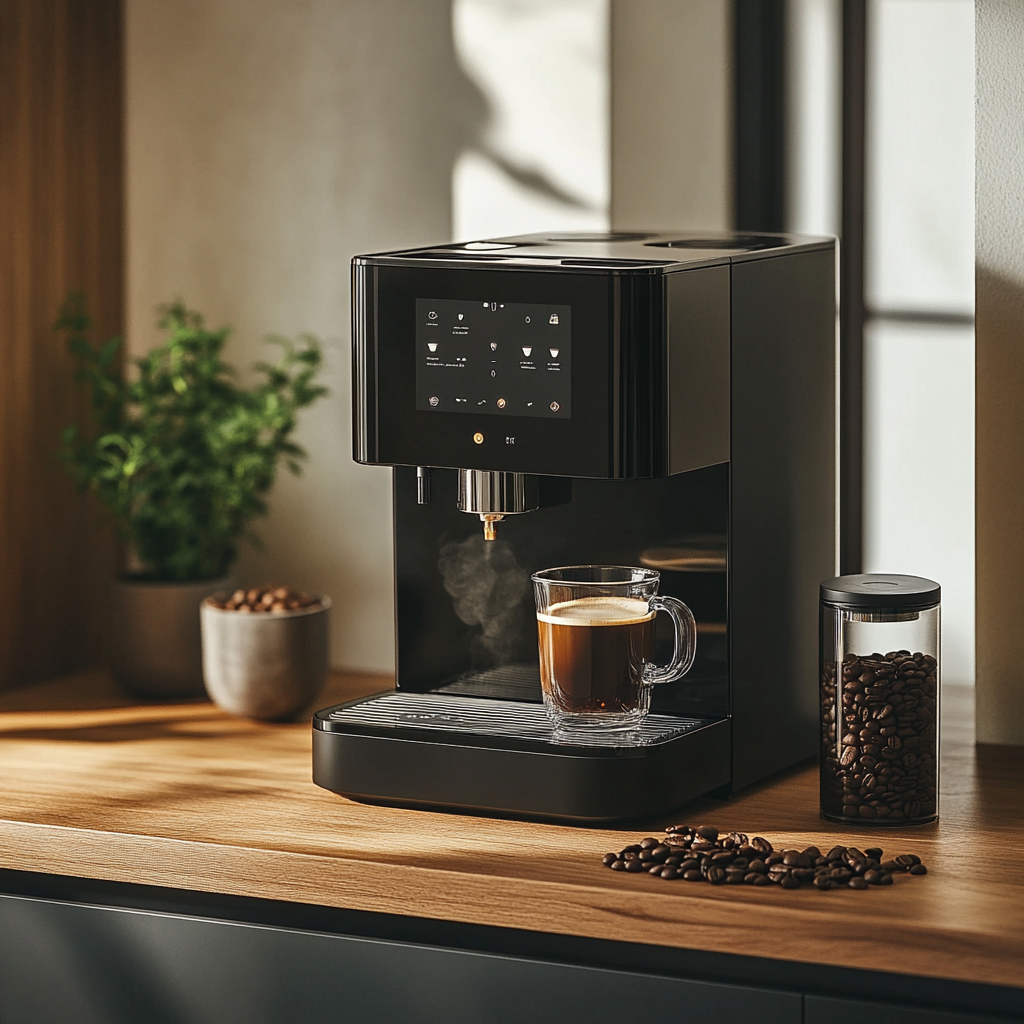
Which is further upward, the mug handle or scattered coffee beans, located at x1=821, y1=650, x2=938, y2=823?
the mug handle

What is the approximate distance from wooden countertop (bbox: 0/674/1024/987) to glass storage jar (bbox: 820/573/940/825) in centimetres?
3

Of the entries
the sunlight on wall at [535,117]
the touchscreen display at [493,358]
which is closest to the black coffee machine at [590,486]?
the touchscreen display at [493,358]

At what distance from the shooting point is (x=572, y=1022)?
1299 millimetres

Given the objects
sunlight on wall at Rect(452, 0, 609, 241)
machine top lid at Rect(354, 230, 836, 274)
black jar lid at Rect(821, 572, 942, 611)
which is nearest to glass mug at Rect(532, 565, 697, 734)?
black jar lid at Rect(821, 572, 942, 611)

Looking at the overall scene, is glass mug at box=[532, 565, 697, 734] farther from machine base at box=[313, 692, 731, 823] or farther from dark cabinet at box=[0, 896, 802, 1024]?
dark cabinet at box=[0, 896, 802, 1024]

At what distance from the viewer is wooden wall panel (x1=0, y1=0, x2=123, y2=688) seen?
1923 millimetres

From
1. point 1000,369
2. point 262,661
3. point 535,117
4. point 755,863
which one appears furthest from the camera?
point 535,117

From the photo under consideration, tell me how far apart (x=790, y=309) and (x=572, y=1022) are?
627 millimetres

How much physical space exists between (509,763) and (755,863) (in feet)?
0.71

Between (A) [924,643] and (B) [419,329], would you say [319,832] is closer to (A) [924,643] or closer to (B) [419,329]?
(B) [419,329]

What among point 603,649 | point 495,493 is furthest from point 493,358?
point 603,649

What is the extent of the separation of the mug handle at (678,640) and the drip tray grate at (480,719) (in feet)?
0.15

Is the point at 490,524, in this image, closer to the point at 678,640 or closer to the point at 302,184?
the point at 678,640

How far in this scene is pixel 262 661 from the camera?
5.85 feet
